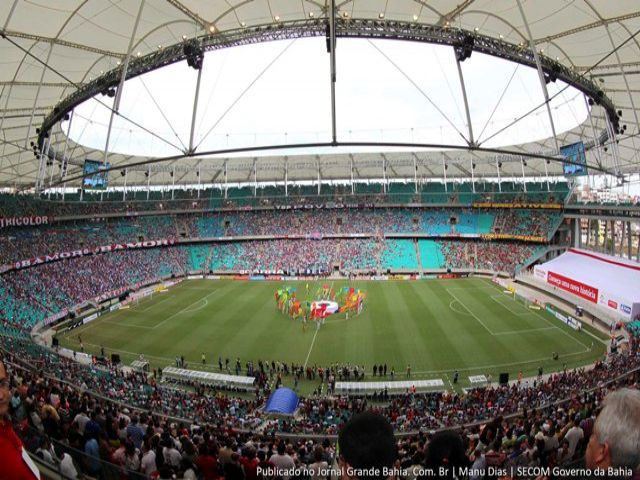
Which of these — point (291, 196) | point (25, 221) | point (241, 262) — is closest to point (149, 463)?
point (25, 221)

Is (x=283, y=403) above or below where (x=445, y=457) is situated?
below

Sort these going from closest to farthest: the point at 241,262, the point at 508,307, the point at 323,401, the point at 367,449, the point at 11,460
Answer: the point at 11,460 → the point at 367,449 → the point at 323,401 → the point at 508,307 → the point at 241,262

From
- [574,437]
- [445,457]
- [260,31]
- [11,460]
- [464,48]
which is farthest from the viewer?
[260,31]

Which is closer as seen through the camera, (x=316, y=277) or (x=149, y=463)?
(x=149, y=463)

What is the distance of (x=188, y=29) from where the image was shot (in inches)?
578

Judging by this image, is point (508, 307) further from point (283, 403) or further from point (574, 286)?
point (283, 403)

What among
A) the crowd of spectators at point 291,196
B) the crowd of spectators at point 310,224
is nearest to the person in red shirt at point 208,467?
the crowd of spectators at point 310,224

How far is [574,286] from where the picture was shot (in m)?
33.1

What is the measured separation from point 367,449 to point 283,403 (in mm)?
16376

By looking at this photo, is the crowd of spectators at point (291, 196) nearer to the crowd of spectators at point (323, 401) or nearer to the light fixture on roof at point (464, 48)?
the crowd of spectators at point (323, 401)

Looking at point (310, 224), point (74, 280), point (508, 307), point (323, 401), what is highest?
point (310, 224)

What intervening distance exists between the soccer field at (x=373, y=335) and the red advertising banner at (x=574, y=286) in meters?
3.22

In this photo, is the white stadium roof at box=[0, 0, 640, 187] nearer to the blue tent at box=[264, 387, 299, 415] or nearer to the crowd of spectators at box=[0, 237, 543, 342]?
the blue tent at box=[264, 387, 299, 415]

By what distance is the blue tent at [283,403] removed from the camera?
56.9 ft
